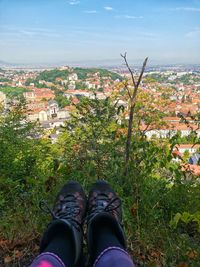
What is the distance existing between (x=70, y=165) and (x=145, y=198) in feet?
2.69

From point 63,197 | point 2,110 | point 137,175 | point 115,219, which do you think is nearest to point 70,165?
point 137,175

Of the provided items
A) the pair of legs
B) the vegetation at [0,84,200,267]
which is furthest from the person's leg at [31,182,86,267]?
the vegetation at [0,84,200,267]

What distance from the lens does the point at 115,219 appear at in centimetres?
161

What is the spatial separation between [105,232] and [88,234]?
92 millimetres

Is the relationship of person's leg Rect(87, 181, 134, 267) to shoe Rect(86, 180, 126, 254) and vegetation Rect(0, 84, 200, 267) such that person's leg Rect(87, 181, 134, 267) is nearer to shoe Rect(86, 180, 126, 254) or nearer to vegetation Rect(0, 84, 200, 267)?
shoe Rect(86, 180, 126, 254)

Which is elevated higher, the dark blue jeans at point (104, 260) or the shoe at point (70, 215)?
the dark blue jeans at point (104, 260)

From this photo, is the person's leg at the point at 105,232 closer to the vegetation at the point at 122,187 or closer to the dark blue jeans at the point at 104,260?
the dark blue jeans at the point at 104,260

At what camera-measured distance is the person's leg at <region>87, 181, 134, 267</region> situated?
1296 millimetres

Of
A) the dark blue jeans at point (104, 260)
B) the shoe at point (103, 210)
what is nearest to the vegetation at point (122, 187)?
the shoe at point (103, 210)

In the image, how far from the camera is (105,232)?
1551 mm

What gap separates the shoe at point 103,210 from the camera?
1531 millimetres

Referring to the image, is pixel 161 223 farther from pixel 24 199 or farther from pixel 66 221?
Result: pixel 24 199

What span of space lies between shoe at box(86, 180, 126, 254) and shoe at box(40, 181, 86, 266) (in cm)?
5

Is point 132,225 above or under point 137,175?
under
